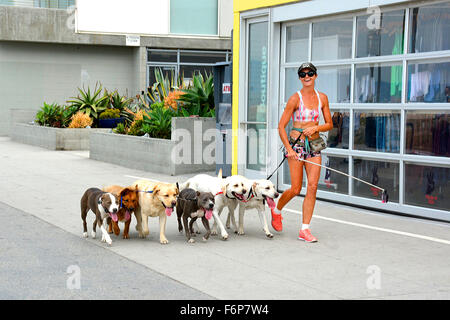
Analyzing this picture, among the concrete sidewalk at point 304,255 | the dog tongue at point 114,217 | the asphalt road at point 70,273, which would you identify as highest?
the dog tongue at point 114,217

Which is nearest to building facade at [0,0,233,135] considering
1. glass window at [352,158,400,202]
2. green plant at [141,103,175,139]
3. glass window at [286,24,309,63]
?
green plant at [141,103,175,139]

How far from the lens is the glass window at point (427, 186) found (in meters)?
9.55

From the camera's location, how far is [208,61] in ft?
98.8

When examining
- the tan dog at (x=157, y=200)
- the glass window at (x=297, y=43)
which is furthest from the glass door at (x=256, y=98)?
the tan dog at (x=157, y=200)

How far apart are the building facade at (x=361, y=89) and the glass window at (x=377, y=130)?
15mm

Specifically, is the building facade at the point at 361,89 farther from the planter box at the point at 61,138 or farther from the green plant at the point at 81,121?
the green plant at the point at 81,121

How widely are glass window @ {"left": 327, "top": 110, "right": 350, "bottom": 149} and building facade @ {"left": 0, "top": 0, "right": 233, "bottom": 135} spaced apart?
18434 millimetres

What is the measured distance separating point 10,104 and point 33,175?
14770mm

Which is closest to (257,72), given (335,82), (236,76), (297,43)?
(236,76)

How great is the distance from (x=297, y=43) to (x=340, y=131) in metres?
1.86

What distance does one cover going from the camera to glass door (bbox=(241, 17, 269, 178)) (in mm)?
12664

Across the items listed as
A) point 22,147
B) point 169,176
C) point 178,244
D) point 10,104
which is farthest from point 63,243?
point 10,104

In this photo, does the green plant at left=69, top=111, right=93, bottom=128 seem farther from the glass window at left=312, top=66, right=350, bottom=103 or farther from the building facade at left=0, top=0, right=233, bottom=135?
the glass window at left=312, top=66, right=350, bottom=103

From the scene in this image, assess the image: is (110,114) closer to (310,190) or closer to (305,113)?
(305,113)
